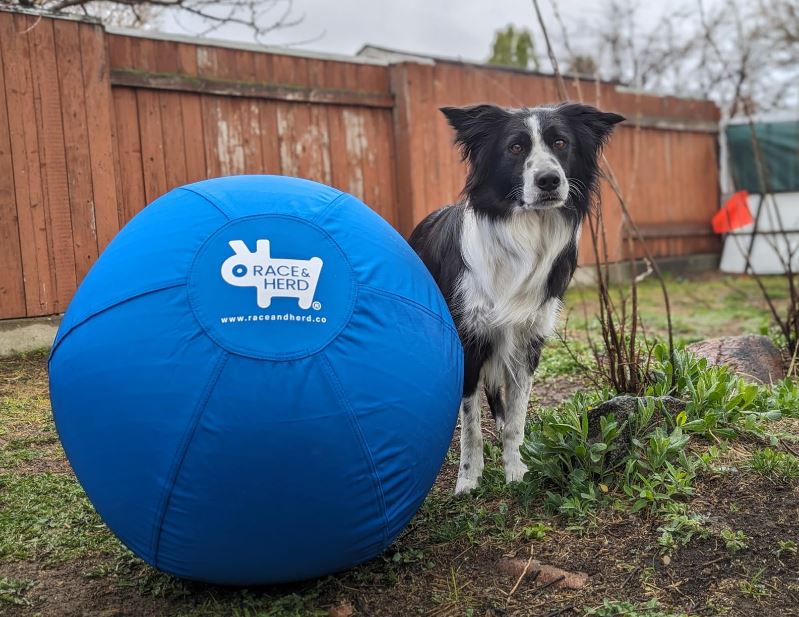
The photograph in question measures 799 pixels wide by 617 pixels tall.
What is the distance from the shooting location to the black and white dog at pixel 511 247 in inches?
144

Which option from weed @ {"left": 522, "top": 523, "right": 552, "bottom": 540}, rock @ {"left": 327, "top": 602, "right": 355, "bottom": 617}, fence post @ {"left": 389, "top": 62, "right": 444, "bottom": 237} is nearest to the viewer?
rock @ {"left": 327, "top": 602, "right": 355, "bottom": 617}

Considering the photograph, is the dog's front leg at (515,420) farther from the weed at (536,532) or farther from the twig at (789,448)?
the twig at (789,448)

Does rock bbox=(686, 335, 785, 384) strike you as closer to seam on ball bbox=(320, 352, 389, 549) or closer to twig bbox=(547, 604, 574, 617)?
twig bbox=(547, 604, 574, 617)

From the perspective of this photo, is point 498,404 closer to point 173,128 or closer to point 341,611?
point 341,611

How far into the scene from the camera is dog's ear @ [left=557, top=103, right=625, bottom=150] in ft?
12.3

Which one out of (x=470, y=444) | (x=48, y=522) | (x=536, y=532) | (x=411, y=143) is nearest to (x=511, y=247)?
(x=470, y=444)

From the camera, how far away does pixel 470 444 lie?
387 cm

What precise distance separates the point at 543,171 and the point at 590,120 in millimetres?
521

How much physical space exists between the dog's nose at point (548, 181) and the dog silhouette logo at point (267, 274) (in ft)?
4.43

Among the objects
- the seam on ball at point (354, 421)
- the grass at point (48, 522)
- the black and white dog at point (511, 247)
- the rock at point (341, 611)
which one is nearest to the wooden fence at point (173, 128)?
the black and white dog at point (511, 247)

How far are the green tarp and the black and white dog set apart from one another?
33.8 feet

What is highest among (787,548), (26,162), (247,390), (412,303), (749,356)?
(26,162)

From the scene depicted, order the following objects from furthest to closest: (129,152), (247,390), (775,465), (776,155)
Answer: (776,155) → (129,152) → (775,465) → (247,390)

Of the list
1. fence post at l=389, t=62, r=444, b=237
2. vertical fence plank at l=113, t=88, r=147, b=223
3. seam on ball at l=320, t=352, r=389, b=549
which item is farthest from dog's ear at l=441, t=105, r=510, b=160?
fence post at l=389, t=62, r=444, b=237
